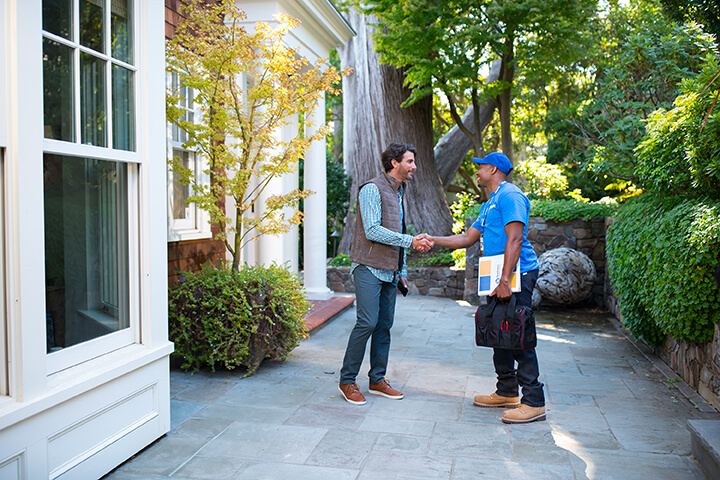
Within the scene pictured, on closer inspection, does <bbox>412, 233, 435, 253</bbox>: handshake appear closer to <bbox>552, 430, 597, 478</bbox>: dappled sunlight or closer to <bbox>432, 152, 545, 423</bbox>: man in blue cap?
<bbox>432, 152, 545, 423</bbox>: man in blue cap

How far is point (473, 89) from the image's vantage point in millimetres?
11453

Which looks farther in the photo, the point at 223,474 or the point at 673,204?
the point at 673,204

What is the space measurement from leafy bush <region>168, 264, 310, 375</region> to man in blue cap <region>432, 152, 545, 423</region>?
1.77 meters

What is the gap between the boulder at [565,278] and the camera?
799cm

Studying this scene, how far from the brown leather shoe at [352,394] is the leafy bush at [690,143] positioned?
2.97 metres

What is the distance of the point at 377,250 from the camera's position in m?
4.00

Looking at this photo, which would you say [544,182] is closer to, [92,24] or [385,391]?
[385,391]

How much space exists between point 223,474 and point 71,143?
179cm

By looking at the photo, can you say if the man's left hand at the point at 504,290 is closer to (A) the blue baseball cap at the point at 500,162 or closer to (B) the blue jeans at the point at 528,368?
(B) the blue jeans at the point at 528,368

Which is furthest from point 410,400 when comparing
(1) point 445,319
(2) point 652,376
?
(1) point 445,319

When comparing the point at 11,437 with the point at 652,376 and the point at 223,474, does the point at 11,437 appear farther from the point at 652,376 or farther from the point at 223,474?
the point at 652,376

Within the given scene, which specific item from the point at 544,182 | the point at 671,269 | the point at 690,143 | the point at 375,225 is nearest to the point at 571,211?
the point at 544,182

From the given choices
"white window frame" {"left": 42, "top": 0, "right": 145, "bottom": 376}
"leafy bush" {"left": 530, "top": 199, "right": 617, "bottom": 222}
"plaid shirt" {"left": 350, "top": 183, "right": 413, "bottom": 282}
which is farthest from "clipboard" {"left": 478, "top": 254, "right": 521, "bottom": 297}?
"leafy bush" {"left": 530, "top": 199, "right": 617, "bottom": 222}

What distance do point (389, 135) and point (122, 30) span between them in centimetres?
936
